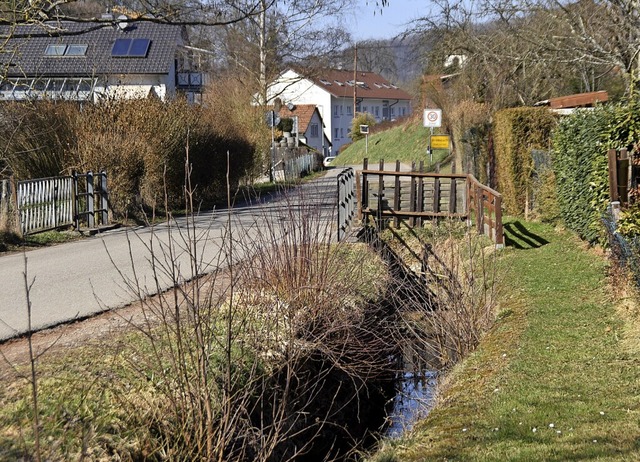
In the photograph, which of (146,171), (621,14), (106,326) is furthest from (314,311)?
(146,171)

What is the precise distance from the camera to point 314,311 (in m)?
8.12

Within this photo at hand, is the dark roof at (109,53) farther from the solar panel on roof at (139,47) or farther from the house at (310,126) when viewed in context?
the house at (310,126)

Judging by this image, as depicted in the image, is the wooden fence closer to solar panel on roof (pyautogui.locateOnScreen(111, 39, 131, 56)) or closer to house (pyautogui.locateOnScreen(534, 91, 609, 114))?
house (pyautogui.locateOnScreen(534, 91, 609, 114))

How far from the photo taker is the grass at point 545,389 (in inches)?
218

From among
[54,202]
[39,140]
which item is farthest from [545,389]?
[39,140]

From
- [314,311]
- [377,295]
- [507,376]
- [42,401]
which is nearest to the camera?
[42,401]

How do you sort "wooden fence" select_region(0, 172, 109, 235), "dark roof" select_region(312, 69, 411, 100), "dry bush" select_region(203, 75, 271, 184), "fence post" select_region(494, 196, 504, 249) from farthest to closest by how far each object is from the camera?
"dark roof" select_region(312, 69, 411, 100) → "dry bush" select_region(203, 75, 271, 184) → "wooden fence" select_region(0, 172, 109, 235) → "fence post" select_region(494, 196, 504, 249)

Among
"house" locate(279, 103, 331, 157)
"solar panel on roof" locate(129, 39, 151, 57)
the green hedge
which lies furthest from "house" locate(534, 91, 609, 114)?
"house" locate(279, 103, 331, 157)

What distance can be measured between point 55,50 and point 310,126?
3506cm

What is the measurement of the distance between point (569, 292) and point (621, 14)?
24.6 feet

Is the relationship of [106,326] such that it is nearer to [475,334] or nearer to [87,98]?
[475,334]

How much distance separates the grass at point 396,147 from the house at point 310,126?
10.7 meters

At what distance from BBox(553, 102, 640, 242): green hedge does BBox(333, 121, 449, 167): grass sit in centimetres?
3329

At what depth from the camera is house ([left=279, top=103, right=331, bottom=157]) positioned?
7425cm
